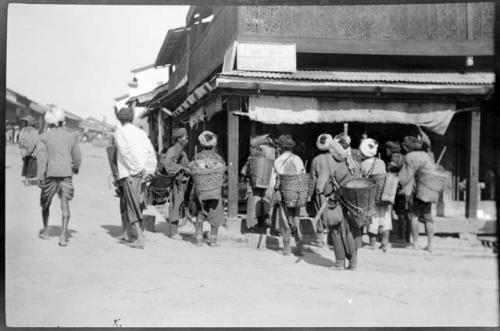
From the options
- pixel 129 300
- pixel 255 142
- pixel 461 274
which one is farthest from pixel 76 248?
pixel 461 274

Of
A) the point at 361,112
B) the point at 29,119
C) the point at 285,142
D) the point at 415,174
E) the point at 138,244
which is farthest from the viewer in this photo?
the point at 29,119

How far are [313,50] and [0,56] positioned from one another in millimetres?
6283

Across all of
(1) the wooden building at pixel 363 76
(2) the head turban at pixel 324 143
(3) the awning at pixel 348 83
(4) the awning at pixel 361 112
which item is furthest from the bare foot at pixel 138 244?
(4) the awning at pixel 361 112

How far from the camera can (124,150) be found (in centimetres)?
727

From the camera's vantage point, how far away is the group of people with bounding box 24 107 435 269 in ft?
23.2

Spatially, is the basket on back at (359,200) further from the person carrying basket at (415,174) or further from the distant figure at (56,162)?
the distant figure at (56,162)

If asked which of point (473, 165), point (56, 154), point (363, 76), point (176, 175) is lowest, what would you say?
point (176, 175)

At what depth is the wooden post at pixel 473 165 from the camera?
9742 mm

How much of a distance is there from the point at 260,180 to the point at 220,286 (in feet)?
9.53

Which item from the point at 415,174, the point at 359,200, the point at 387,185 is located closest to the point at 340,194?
the point at 359,200

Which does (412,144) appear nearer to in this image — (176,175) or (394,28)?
(394,28)

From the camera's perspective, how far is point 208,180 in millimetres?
8070

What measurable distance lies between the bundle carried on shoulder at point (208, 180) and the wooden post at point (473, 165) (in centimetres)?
502

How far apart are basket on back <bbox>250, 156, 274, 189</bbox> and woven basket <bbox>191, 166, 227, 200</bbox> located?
716 mm
